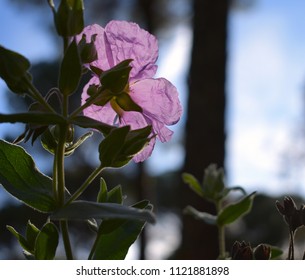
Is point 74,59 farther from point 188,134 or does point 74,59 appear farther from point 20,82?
point 188,134

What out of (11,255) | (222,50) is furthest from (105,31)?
(11,255)

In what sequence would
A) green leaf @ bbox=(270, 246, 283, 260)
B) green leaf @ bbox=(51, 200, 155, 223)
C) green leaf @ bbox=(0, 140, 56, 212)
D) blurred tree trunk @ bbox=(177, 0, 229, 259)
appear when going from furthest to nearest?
blurred tree trunk @ bbox=(177, 0, 229, 259) < green leaf @ bbox=(270, 246, 283, 260) < green leaf @ bbox=(0, 140, 56, 212) < green leaf @ bbox=(51, 200, 155, 223)

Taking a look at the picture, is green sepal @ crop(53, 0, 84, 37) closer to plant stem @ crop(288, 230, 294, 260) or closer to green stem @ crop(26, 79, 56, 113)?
green stem @ crop(26, 79, 56, 113)

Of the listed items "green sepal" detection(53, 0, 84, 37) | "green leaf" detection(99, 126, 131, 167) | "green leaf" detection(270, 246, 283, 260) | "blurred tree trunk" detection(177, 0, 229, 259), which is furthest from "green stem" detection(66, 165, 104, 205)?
"blurred tree trunk" detection(177, 0, 229, 259)

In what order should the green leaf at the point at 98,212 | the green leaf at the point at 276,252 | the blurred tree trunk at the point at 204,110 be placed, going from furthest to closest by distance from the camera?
the blurred tree trunk at the point at 204,110 < the green leaf at the point at 276,252 < the green leaf at the point at 98,212

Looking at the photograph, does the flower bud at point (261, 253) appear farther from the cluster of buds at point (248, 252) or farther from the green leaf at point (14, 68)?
the green leaf at point (14, 68)

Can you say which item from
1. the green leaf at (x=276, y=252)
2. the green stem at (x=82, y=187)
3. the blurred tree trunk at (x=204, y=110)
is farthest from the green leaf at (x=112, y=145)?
the blurred tree trunk at (x=204, y=110)

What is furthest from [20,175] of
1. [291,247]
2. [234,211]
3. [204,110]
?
[204,110]
